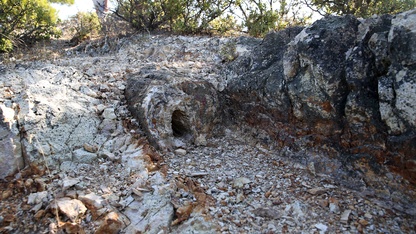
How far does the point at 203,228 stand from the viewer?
7.97ft

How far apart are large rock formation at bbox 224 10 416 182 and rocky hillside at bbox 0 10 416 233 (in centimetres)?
1

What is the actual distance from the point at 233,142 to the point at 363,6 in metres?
5.92

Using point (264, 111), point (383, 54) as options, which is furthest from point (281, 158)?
point (383, 54)

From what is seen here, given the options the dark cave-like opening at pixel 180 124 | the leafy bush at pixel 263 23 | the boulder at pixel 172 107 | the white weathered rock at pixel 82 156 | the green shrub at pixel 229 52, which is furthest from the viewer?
the leafy bush at pixel 263 23

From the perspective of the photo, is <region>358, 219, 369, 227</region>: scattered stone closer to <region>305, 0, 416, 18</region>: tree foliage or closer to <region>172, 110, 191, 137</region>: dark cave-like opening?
<region>172, 110, 191, 137</region>: dark cave-like opening

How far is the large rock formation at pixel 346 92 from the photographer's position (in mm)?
2445

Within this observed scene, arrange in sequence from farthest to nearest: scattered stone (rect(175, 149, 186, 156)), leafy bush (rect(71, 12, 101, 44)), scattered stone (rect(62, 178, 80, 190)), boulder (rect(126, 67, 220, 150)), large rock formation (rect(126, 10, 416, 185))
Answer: leafy bush (rect(71, 12, 101, 44)) → boulder (rect(126, 67, 220, 150)) → scattered stone (rect(175, 149, 186, 156)) → scattered stone (rect(62, 178, 80, 190)) → large rock formation (rect(126, 10, 416, 185))

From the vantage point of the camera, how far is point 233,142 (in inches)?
145

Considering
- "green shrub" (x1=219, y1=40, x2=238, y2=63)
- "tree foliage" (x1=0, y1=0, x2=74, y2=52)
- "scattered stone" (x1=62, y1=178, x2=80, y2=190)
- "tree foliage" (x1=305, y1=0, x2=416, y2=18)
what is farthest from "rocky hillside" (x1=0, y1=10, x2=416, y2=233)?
"tree foliage" (x1=305, y1=0, x2=416, y2=18)

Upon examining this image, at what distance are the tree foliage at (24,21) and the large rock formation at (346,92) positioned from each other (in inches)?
Result: 200

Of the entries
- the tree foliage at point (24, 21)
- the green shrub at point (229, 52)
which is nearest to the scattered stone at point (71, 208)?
the green shrub at point (229, 52)

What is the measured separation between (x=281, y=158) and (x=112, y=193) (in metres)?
1.83

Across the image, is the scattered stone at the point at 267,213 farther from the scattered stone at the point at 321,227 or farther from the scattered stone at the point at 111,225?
the scattered stone at the point at 111,225

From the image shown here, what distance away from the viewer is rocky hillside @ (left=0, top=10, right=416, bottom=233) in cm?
247
